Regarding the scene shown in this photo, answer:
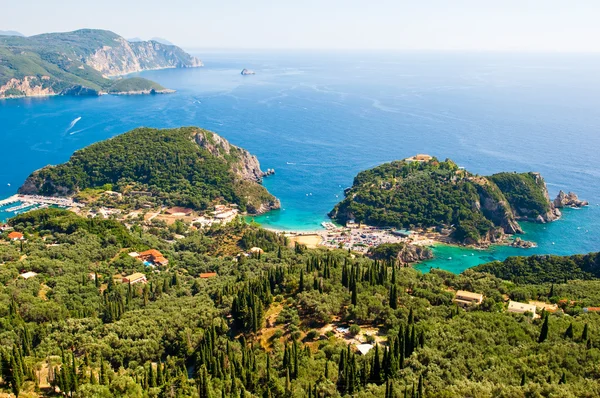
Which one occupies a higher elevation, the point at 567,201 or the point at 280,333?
the point at 280,333

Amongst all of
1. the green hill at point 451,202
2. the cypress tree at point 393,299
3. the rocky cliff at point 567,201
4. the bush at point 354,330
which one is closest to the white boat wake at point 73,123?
the green hill at point 451,202

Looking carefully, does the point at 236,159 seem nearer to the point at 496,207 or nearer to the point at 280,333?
the point at 496,207

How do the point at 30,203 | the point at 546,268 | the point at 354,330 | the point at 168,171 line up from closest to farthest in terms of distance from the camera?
the point at 354,330 < the point at 546,268 < the point at 30,203 < the point at 168,171

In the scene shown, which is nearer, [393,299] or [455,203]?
[393,299]

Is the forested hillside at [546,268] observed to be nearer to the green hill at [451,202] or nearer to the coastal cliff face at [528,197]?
the green hill at [451,202]

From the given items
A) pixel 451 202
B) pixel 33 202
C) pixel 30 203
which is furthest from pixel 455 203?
pixel 30 203

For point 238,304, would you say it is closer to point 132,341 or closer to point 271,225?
point 132,341

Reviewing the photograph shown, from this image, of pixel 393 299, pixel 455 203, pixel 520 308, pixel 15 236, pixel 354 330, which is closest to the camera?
pixel 354 330
